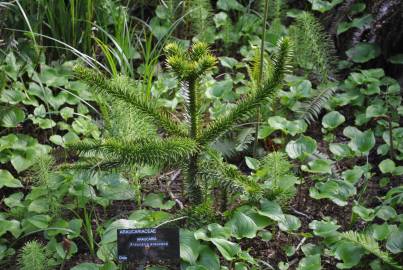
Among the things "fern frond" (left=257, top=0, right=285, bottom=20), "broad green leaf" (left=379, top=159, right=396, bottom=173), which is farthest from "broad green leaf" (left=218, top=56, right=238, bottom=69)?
"broad green leaf" (left=379, top=159, right=396, bottom=173)

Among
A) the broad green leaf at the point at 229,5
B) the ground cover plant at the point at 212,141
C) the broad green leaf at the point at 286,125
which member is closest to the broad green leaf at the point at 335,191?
the ground cover plant at the point at 212,141

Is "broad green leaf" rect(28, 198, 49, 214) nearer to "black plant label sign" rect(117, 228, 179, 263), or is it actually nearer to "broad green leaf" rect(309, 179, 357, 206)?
"black plant label sign" rect(117, 228, 179, 263)

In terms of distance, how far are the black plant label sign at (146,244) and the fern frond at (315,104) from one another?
4.24ft

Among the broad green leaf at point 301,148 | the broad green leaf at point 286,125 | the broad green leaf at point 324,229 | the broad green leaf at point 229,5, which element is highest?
the broad green leaf at point 229,5

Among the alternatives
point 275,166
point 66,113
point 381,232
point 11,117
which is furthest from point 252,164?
point 11,117

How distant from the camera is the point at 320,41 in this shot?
356 centimetres

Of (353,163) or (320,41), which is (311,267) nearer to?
(353,163)

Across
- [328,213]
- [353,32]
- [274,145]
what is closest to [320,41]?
[353,32]

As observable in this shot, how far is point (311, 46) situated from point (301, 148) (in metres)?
0.90

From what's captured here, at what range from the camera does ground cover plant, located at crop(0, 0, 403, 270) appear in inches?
89.5

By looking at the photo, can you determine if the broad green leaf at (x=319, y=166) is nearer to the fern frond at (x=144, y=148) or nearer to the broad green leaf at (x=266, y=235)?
the broad green leaf at (x=266, y=235)

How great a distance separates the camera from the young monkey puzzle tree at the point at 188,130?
83.4 inches

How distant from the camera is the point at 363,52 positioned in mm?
3605

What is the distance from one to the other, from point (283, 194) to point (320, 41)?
1.38m
